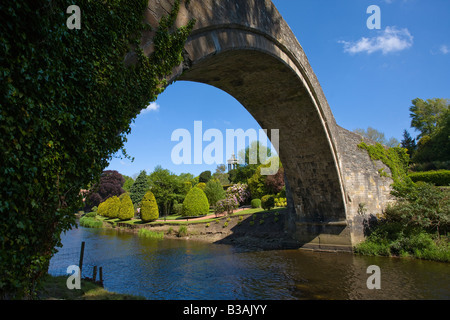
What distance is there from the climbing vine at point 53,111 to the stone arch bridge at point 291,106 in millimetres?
694

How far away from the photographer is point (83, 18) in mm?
3102

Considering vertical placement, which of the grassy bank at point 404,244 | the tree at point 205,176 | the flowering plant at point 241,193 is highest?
the tree at point 205,176

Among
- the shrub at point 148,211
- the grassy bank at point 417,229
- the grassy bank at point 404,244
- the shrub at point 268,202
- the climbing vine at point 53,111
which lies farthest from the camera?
the shrub at point 148,211

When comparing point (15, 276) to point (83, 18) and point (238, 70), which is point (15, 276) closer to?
point (83, 18)

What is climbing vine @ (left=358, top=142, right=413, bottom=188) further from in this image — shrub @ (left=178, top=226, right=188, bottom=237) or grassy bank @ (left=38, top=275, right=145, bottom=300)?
shrub @ (left=178, top=226, right=188, bottom=237)

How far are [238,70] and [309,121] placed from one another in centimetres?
407

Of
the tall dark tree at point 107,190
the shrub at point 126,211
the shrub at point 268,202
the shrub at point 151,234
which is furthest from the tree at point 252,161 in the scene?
the tall dark tree at point 107,190

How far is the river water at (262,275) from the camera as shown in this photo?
6.58 m

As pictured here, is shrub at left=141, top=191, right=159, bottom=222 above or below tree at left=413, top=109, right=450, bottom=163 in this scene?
below

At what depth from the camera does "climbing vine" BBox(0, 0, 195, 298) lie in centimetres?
245

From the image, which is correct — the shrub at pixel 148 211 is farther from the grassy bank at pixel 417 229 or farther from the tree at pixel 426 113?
the tree at pixel 426 113

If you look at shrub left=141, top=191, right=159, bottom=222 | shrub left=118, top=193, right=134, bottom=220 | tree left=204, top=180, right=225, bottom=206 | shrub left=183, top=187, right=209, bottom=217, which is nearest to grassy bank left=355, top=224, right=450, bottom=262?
shrub left=183, top=187, right=209, bottom=217

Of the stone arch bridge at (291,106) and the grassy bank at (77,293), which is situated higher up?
the stone arch bridge at (291,106)

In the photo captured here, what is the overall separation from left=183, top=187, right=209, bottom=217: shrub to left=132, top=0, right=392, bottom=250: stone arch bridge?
38.6 feet
